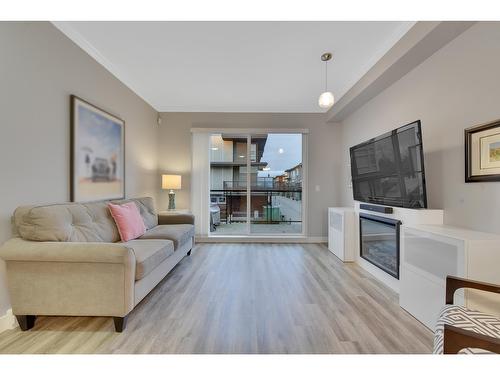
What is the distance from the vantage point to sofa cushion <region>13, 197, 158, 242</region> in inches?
72.6

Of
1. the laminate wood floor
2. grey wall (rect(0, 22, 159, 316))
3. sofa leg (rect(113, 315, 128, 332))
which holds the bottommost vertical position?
the laminate wood floor

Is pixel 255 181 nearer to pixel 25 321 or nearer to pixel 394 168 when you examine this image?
pixel 394 168

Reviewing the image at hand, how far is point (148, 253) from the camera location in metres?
2.21

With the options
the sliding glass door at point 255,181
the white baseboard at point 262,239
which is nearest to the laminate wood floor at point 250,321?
→ the white baseboard at point 262,239

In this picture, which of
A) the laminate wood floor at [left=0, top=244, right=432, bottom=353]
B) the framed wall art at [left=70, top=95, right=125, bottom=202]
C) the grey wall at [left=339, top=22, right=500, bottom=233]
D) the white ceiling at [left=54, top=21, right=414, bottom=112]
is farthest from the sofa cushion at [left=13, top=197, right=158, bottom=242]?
the grey wall at [left=339, top=22, right=500, bottom=233]

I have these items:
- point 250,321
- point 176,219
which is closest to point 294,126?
point 176,219

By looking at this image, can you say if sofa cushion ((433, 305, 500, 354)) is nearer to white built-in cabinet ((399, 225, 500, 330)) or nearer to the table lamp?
white built-in cabinet ((399, 225, 500, 330))

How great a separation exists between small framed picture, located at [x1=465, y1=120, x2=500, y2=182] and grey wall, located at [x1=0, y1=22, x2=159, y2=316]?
3.60 metres

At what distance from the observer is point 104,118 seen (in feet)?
9.82

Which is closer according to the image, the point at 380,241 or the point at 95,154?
the point at 95,154

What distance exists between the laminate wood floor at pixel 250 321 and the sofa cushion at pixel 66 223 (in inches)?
28.2

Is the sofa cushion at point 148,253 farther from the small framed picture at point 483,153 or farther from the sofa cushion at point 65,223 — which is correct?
the small framed picture at point 483,153

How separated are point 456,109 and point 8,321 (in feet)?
13.2
